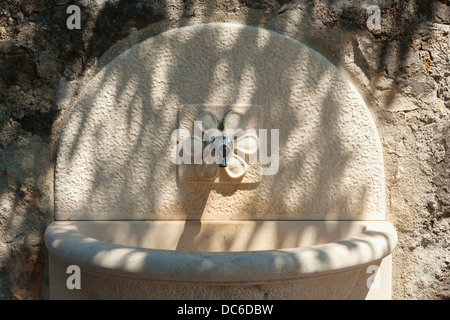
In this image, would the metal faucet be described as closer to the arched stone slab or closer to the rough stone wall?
the arched stone slab

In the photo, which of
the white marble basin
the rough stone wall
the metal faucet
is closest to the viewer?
the white marble basin

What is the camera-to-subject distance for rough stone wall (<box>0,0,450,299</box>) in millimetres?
1666

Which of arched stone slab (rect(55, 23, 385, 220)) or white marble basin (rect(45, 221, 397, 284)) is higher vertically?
arched stone slab (rect(55, 23, 385, 220))

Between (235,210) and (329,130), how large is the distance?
517 mm

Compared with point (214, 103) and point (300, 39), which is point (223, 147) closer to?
point (214, 103)

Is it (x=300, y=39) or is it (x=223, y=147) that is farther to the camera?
(x=300, y=39)

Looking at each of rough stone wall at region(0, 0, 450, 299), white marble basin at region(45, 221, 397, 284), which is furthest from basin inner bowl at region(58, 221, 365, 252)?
rough stone wall at region(0, 0, 450, 299)

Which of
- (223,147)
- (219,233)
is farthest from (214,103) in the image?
(219,233)

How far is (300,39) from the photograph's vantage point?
168 centimetres

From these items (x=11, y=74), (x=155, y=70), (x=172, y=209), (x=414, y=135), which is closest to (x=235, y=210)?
(x=172, y=209)

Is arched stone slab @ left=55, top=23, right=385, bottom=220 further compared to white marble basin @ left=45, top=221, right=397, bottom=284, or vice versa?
arched stone slab @ left=55, top=23, right=385, bottom=220

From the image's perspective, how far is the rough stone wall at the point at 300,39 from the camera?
167cm

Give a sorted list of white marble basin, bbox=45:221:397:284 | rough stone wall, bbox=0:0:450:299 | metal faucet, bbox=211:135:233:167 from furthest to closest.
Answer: rough stone wall, bbox=0:0:450:299, metal faucet, bbox=211:135:233:167, white marble basin, bbox=45:221:397:284
